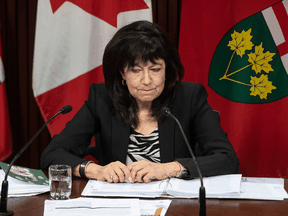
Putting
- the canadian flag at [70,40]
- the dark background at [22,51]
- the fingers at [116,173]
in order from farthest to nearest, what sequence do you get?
the dark background at [22,51], the canadian flag at [70,40], the fingers at [116,173]

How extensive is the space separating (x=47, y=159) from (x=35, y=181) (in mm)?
210

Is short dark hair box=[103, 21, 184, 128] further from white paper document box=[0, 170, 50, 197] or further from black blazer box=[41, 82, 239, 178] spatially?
white paper document box=[0, 170, 50, 197]

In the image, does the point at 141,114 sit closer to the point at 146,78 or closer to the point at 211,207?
the point at 146,78

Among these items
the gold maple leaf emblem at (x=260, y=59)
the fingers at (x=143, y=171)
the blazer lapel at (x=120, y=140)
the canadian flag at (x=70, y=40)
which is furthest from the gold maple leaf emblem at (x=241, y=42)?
the fingers at (x=143, y=171)

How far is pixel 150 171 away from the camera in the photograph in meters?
1.28

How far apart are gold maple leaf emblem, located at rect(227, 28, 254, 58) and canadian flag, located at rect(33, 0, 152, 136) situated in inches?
26.6

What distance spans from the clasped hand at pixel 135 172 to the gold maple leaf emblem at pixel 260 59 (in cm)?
141

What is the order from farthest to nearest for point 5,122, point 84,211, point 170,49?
point 5,122 → point 170,49 → point 84,211

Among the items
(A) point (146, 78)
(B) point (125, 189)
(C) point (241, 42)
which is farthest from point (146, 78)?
(C) point (241, 42)

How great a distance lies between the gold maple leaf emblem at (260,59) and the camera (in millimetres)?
2373

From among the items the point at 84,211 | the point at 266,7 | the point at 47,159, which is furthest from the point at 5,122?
the point at 266,7

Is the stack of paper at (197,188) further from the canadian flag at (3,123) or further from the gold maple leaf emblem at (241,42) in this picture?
the canadian flag at (3,123)

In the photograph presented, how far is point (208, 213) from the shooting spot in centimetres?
97

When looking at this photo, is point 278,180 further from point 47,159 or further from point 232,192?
point 47,159
